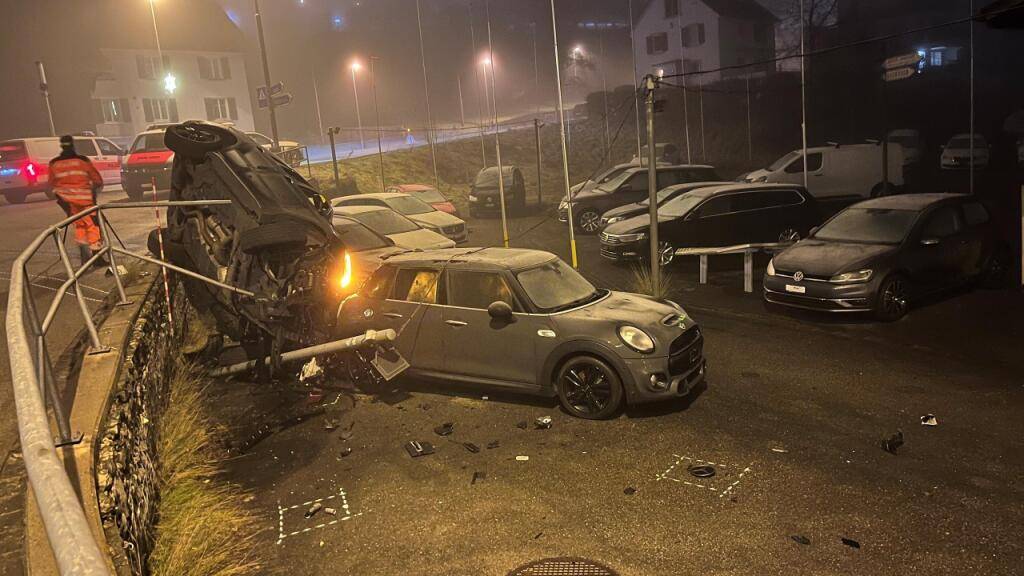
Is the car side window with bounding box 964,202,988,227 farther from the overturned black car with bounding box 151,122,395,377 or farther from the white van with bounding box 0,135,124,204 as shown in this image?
the white van with bounding box 0,135,124,204

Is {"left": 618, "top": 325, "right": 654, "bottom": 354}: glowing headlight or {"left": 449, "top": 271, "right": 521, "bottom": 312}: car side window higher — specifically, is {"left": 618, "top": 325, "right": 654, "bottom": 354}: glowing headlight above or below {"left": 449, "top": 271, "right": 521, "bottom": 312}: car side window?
below

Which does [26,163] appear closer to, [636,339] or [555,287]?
[555,287]

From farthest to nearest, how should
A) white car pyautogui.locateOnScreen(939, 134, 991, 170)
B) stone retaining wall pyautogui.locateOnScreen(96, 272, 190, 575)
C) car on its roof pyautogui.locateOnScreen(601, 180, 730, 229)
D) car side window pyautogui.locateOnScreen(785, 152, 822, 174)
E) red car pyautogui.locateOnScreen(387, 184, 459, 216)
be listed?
white car pyautogui.locateOnScreen(939, 134, 991, 170) < red car pyautogui.locateOnScreen(387, 184, 459, 216) < car side window pyautogui.locateOnScreen(785, 152, 822, 174) < car on its roof pyautogui.locateOnScreen(601, 180, 730, 229) < stone retaining wall pyautogui.locateOnScreen(96, 272, 190, 575)

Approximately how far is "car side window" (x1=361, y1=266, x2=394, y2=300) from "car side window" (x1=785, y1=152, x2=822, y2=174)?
670 inches

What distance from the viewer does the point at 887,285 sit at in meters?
10.3

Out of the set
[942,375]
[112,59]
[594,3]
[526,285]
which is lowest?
[942,375]

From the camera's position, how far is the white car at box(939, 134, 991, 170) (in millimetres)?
25047

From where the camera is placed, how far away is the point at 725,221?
15.4 meters

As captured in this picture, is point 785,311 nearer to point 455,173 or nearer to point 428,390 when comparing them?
point 428,390

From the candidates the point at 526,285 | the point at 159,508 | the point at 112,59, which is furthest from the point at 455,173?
the point at 159,508

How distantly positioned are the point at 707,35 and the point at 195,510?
47.2m

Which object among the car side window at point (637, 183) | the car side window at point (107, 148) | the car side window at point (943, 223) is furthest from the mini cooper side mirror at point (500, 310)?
the car side window at point (107, 148)

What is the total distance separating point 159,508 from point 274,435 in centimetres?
210

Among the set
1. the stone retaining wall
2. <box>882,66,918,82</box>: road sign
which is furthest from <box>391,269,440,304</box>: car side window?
<box>882,66,918,82</box>: road sign
